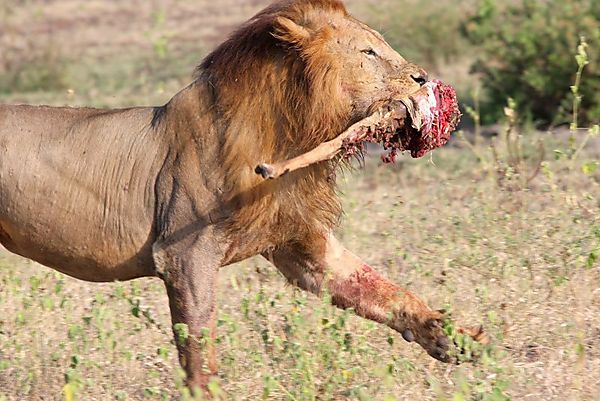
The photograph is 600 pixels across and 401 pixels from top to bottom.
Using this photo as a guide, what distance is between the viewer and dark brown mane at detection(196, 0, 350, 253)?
5.20m

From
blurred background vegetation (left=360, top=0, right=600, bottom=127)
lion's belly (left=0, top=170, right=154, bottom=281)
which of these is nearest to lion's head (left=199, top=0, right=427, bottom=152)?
lion's belly (left=0, top=170, right=154, bottom=281)

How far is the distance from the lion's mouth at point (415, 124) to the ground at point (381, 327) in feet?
1.41

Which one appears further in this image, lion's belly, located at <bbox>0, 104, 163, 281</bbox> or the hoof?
lion's belly, located at <bbox>0, 104, 163, 281</bbox>

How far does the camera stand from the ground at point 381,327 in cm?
517

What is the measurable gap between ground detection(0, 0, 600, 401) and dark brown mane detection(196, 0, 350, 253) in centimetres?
45

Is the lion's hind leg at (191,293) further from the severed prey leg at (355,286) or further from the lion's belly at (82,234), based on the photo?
the severed prey leg at (355,286)

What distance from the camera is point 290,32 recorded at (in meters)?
5.17

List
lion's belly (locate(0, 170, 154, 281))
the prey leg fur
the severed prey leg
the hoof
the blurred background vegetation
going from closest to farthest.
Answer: the prey leg fur → the hoof → lion's belly (locate(0, 170, 154, 281)) → the severed prey leg → the blurred background vegetation

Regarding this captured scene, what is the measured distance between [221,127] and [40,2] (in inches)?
980

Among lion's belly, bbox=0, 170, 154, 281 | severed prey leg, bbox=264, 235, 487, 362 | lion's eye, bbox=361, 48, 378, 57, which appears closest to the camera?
lion's eye, bbox=361, 48, 378, 57

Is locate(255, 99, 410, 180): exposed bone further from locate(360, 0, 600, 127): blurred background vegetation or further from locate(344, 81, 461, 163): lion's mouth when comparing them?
locate(360, 0, 600, 127): blurred background vegetation

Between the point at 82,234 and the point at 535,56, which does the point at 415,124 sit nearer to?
the point at 82,234

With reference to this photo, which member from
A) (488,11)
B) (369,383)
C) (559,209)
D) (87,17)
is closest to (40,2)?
(87,17)

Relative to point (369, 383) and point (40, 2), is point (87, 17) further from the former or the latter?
point (369, 383)
